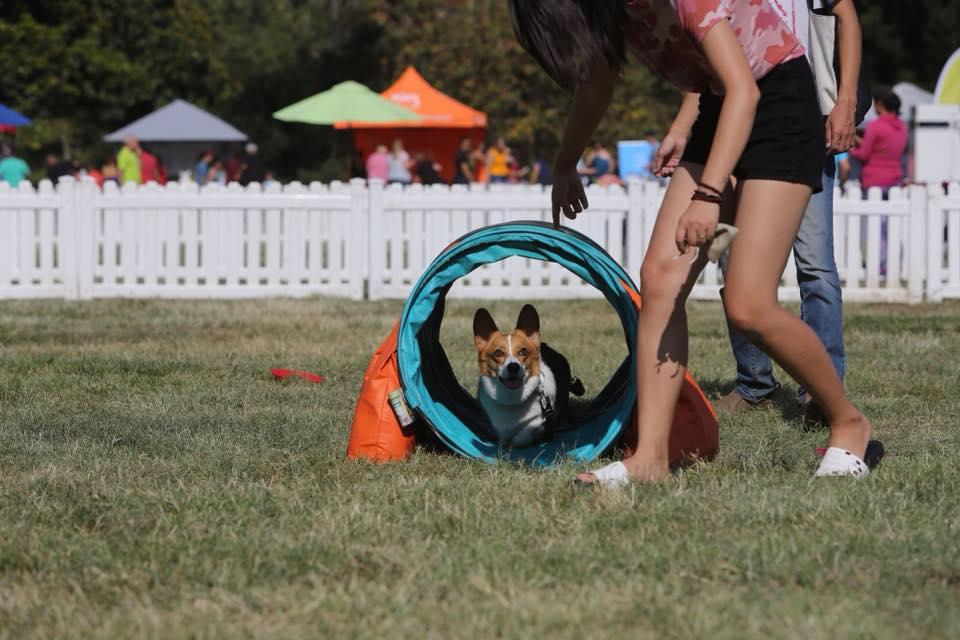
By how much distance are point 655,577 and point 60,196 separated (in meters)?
8.93

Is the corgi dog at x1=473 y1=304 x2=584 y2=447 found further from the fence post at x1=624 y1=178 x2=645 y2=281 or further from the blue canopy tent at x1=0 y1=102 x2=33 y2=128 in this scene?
the blue canopy tent at x1=0 y1=102 x2=33 y2=128

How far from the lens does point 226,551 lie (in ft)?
10.9

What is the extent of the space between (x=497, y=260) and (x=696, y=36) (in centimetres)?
125

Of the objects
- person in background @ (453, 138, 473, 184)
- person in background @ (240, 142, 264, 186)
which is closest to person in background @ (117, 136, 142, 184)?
person in background @ (240, 142, 264, 186)

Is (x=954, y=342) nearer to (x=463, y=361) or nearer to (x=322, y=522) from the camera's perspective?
(x=463, y=361)

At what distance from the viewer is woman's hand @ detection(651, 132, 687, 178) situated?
4.49 metres

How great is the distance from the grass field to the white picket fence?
16.4 feet

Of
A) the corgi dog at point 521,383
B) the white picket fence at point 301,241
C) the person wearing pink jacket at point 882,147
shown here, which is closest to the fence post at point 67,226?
the white picket fence at point 301,241

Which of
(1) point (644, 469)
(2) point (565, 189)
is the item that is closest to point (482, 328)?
(2) point (565, 189)

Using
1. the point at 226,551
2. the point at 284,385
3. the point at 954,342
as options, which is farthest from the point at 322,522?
the point at 954,342

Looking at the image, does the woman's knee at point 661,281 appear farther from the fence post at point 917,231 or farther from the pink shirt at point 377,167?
the pink shirt at point 377,167

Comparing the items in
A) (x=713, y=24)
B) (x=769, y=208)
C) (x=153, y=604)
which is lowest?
(x=153, y=604)

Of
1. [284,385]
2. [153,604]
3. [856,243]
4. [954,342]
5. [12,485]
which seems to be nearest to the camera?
[153,604]

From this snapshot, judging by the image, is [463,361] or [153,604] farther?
[463,361]
